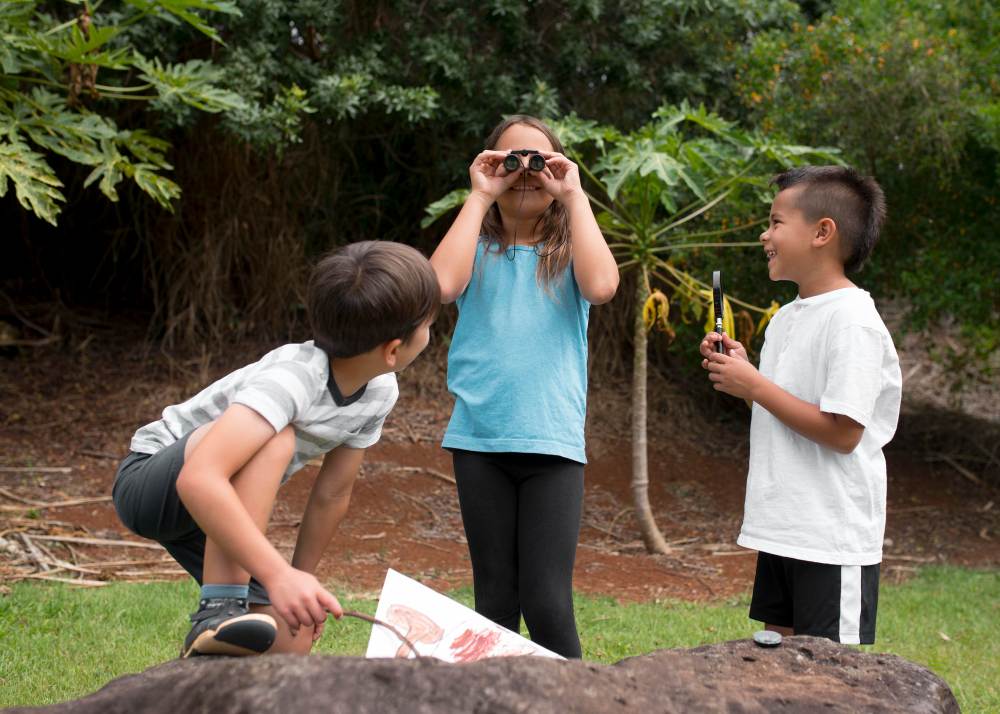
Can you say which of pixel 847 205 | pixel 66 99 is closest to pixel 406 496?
pixel 66 99

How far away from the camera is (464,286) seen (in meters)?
2.88

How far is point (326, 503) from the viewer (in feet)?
8.65

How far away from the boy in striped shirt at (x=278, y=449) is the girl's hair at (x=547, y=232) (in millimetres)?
581

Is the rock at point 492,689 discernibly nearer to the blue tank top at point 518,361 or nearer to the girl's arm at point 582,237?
the blue tank top at point 518,361

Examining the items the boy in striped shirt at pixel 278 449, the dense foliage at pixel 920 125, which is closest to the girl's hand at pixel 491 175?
the boy in striped shirt at pixel 278 449

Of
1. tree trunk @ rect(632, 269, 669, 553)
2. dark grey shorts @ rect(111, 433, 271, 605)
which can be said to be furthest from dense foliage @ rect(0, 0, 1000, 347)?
dark grey shorts @ rect(111, 433, 271, 605)

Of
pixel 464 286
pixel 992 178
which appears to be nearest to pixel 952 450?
pixel 992 178

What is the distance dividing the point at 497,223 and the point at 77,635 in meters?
2.56

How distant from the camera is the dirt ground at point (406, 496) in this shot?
5906mm

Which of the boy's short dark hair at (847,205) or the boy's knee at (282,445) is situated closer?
the boy's knee at (282,445)

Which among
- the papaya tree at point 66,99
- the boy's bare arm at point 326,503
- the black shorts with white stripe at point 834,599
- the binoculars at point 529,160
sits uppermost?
the papaya tree at point 66,99

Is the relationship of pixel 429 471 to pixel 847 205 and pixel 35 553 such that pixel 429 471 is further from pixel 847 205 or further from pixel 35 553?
pixel 847 205

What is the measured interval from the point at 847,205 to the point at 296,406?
169cm

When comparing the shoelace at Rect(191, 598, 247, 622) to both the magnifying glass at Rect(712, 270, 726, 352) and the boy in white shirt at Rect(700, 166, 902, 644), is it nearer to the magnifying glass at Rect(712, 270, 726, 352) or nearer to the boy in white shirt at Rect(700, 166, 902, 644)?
the boy in white shirt at Rect(700, 166, 902, 644)
